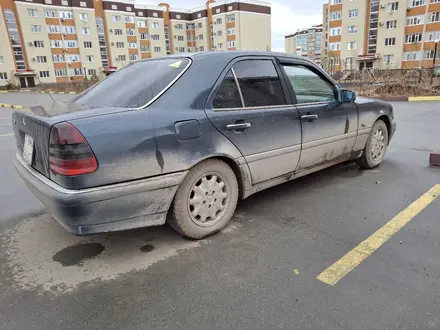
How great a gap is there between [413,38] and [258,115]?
5609 centimetres

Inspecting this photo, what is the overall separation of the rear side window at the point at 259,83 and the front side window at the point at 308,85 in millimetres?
243

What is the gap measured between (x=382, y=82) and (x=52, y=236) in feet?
54.8

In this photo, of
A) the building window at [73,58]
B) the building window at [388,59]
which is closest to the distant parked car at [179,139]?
the building window at [388,59]

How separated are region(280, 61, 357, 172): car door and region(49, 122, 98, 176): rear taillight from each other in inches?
88.2

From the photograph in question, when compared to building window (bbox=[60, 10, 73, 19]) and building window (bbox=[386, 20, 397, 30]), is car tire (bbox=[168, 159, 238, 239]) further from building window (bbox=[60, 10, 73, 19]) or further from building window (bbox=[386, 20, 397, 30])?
building window (bbox=[60, 10, 73, 19])

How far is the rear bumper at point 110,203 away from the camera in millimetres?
2285

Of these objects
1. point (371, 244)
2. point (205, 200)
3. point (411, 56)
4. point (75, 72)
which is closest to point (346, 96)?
point (371, 244)

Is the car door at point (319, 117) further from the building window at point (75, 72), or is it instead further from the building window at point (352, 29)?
the building window at point (75, 72)

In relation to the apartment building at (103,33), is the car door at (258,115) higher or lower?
lower

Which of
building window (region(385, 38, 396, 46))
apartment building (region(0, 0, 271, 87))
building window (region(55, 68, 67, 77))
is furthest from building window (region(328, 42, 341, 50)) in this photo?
building window (region(55, 68, 67, 77))

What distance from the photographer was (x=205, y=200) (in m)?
2.94

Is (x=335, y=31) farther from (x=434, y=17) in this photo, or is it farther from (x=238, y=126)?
(x=238, y=126)

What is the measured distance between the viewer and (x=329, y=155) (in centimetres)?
403

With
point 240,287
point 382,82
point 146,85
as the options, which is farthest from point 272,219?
point 382,82
